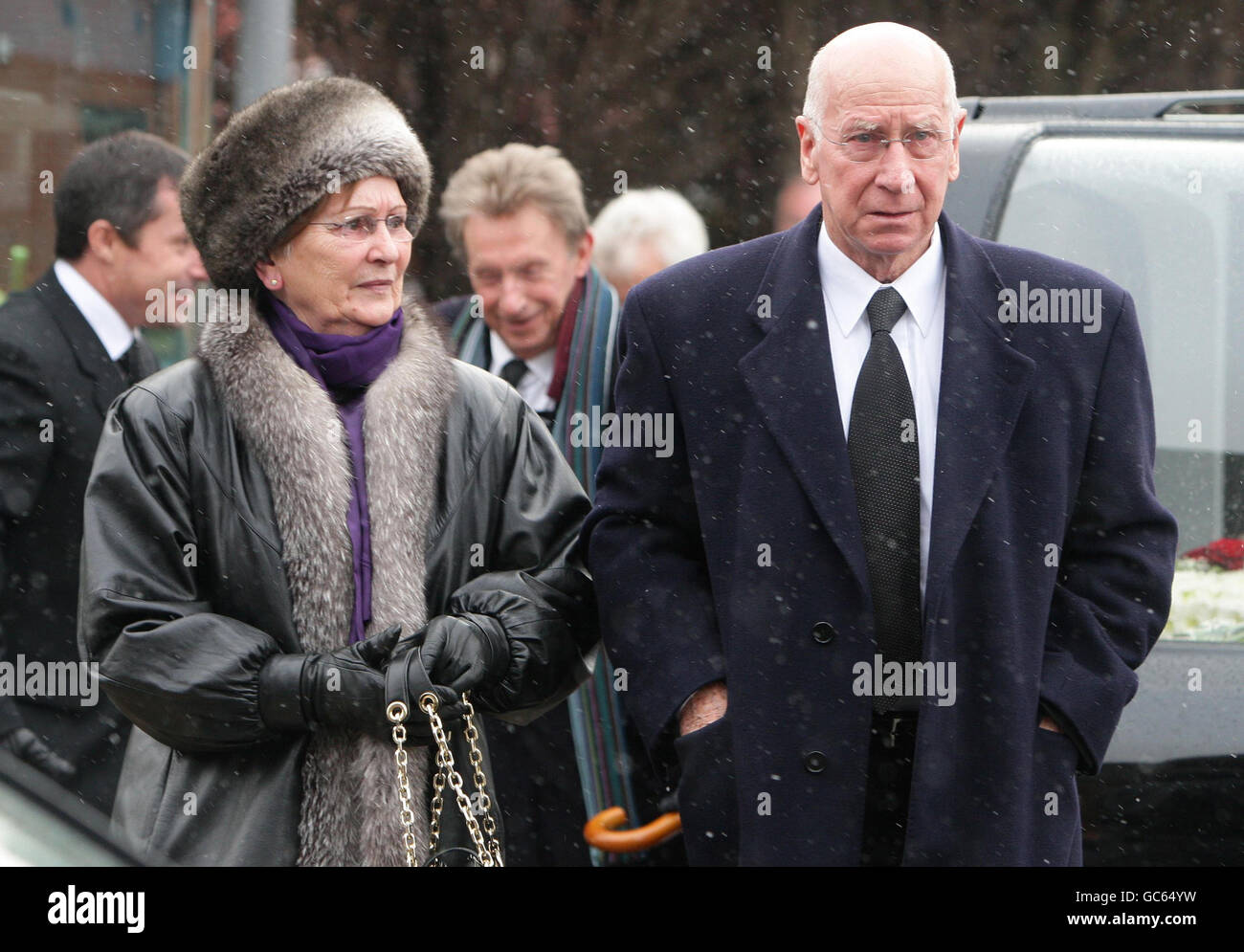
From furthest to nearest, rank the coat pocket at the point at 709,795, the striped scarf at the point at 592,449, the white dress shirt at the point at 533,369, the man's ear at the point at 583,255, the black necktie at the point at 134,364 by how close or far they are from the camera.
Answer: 1. the man's ear at the point at 583,255
2. the white dress shirt at the point at 533,369
3. the black necktie at the point at 134,364
4. the striped scarf at the point at 592,449
5. the coat pocket at the point at 709,795

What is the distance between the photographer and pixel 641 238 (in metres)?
6.13

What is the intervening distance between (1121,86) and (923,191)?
8621mm

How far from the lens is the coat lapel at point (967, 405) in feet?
9.98

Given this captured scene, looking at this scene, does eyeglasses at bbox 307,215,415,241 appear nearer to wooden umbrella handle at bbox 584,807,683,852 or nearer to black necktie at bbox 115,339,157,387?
wooden umbrella handle at bbox 584,807,683,852

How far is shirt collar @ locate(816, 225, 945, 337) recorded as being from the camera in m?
3.24

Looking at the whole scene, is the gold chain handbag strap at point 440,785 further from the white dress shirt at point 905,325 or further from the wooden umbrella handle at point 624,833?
the white dress shirt at point 905,325

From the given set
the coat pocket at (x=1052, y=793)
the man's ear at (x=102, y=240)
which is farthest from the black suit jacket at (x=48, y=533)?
the coat pocket at (x=1052, y=793)

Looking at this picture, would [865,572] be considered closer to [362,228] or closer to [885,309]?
[885,309]

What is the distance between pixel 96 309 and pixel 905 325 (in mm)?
2466

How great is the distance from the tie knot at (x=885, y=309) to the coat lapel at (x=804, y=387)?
3.6 inches

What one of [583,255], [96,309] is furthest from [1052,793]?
[96,309]

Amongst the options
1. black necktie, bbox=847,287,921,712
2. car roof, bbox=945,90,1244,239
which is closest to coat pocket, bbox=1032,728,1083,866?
black necktie, bbox=847,287,921,712

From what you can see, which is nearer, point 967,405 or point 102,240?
point 967,405
